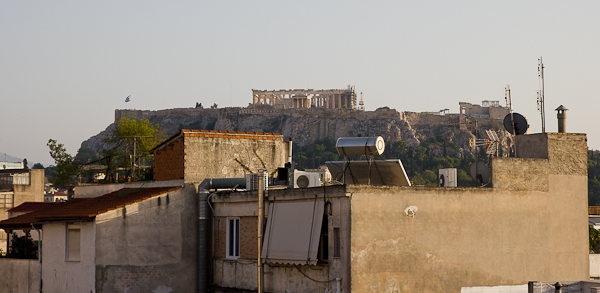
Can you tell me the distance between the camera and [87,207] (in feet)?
60.2

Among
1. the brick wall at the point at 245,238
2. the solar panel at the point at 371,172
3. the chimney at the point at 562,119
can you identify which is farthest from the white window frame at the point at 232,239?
the chimney at the point at 562,119

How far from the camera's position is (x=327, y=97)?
176 m

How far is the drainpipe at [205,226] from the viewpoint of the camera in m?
17.8

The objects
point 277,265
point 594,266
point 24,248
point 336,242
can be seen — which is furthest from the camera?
point 24,248

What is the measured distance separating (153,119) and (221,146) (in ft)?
471

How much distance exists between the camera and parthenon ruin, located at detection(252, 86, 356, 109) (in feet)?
555

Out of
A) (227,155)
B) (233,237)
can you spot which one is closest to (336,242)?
(233,237)

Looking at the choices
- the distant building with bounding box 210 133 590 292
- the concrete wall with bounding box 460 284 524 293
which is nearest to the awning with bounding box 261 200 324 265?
the distant building with bounding box 210 133 590 292

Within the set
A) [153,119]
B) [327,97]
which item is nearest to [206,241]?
[153,119]

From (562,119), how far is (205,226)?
31.5 ft

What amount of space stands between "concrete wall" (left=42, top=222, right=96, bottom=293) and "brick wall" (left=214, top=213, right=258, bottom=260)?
3144mm

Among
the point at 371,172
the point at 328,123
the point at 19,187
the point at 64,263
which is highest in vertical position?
the point at 328,123

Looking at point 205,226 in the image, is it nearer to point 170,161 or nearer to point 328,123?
point 170,161

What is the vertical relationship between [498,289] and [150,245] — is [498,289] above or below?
below
